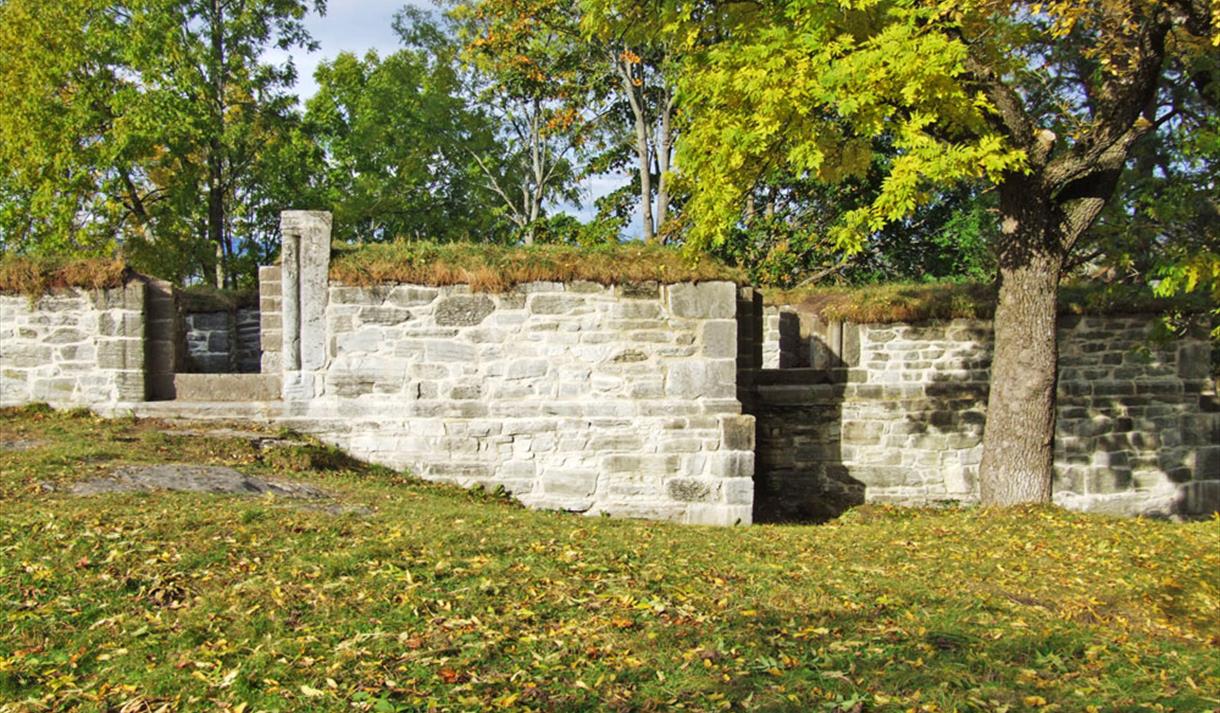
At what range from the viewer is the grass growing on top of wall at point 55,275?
9039mm

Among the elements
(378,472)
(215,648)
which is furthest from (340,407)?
(215,648)

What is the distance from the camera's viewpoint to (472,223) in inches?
1091

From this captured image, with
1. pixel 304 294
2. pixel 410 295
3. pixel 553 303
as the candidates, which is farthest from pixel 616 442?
pixel 304 294

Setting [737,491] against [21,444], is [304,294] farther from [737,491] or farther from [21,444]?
[737,491]

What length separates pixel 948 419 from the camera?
10.8 metres

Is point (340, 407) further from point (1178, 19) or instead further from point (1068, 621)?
point (1178, 19)

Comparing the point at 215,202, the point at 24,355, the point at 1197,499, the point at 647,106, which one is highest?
the point at 647,106

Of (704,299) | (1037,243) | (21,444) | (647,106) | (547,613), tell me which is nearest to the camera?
(547,613)

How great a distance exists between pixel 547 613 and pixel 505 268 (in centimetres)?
444

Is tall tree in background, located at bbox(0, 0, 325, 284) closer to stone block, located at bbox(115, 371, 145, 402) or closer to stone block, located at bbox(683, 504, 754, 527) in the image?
stone block, located at bbox(115, 371, 145, 402)

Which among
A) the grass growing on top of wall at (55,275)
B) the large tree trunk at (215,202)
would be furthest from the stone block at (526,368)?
the large tree trunk at (215,202)

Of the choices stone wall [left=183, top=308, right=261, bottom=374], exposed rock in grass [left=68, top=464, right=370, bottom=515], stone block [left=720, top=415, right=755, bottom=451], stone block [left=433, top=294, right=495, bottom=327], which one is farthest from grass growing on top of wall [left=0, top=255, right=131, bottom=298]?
stone block [left=720, top=415, right=755, bottom=451]

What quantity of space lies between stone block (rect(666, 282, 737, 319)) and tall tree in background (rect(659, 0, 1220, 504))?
63 cm

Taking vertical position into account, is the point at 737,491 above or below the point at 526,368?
below
